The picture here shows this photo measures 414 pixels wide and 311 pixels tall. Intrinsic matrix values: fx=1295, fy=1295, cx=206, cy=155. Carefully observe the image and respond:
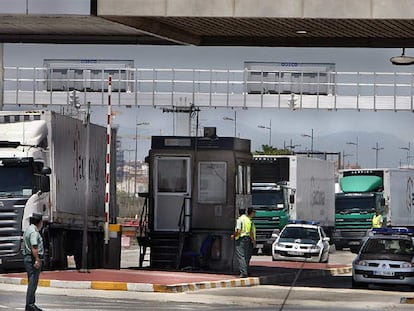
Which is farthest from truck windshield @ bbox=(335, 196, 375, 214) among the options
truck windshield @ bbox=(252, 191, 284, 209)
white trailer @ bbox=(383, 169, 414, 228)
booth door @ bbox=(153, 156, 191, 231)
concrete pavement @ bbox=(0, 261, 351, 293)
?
booth door @ bbox=(153, 156, 191, 231)

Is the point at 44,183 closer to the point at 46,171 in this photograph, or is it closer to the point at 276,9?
the point at 46,171

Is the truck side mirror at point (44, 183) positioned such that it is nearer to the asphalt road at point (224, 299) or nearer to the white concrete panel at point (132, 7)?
the asphalt road at point (224, 299)

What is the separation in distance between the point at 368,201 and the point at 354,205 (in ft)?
4.27

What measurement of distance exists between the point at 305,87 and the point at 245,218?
56.9 m

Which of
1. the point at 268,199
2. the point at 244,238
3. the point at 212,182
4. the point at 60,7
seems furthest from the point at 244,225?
the point at 268,199

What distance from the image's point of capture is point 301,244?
43.8 meters

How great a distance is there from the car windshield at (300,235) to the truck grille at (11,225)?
54.7ft

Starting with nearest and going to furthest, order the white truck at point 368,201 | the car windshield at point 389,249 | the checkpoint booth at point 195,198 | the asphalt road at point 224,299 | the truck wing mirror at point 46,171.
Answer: the asphalt road at point 224,299 → the truck wing mirror at point 46,171 → the car windshield at point 389,249 → the checkpoint booth at point 195,198 → the white truck at point 368,201


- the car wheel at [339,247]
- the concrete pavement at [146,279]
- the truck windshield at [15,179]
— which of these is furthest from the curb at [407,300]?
the car wheel at [339,247]

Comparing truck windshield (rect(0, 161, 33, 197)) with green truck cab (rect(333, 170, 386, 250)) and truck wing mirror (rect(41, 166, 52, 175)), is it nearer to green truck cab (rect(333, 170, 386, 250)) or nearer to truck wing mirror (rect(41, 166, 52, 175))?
truck wing mirror (rect(41, 166, 52, 175))

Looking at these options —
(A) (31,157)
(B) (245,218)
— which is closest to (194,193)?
(B) (245,218)

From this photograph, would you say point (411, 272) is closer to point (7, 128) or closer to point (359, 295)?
point (359, 295)

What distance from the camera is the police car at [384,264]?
2984cm

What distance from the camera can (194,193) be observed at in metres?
32.4
